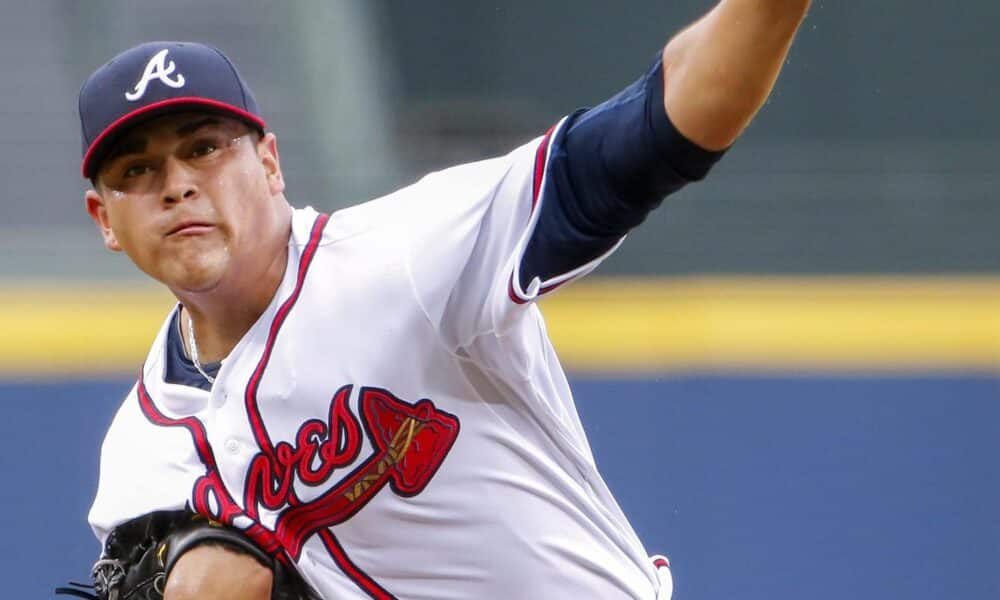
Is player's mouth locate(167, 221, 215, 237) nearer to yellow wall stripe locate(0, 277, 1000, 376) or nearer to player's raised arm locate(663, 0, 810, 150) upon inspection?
player's raised arm locate(663, 0, 810, 150)

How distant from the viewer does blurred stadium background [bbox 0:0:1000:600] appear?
13.9 feet

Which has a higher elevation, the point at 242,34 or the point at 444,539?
the point at 242,34

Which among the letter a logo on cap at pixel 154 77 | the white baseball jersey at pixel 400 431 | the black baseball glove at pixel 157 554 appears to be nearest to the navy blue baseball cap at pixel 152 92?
the letter a logo on cap at pixel 154 77

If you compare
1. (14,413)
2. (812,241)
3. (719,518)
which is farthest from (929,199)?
(14,413)

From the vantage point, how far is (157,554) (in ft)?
7.32

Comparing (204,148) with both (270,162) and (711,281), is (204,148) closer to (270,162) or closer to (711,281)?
(270,162)

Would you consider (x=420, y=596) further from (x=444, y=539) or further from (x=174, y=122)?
(x=174, y=122)

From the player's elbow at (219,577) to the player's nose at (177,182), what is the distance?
0.47 metres

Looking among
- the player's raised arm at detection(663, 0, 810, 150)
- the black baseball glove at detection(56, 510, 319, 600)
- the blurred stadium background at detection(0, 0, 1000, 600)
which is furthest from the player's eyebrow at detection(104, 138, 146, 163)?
the blurred stadium background at detection(0, 0, 1000, 600)

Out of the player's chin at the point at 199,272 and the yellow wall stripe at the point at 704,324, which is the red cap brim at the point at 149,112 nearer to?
the player's chin at the point at 199,272

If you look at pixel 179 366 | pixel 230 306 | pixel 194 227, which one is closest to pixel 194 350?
pixel 179 366

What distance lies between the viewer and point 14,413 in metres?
4.27

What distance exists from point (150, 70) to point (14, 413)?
7.79 ft

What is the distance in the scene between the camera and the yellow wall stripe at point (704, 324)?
4.22m
